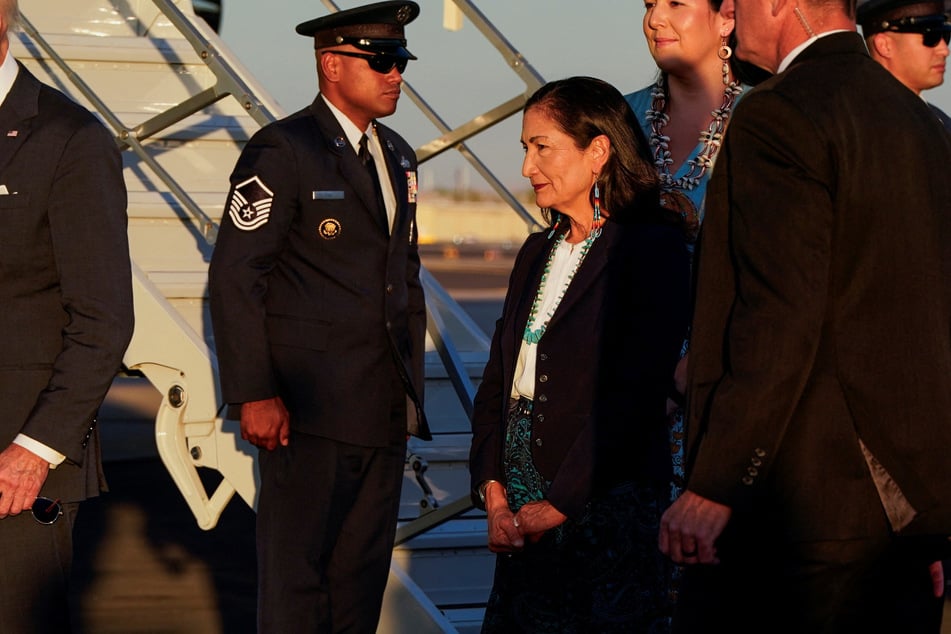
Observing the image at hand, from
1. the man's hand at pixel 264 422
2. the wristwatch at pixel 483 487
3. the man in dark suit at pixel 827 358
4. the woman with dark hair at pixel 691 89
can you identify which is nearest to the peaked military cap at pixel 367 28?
the woman with dark hair at pixel 691 89

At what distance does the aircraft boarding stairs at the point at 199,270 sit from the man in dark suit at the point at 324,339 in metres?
0.44

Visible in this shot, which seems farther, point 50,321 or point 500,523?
point 500,523

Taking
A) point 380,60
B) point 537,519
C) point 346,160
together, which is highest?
point 380,60

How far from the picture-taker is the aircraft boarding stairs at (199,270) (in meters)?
4.58

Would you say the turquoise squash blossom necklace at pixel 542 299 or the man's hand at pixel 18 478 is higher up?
the turquoise squash blossom necklace at pixel 542 299

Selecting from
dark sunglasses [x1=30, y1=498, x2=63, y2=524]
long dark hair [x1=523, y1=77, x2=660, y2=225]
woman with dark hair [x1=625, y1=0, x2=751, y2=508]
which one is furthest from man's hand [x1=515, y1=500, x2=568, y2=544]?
dark sunglasses [x1=30, y1=498, x2=63, y2=524]

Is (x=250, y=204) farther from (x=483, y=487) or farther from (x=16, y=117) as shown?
(x=483, y=487)

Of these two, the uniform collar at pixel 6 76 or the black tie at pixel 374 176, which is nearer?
the uniform collar at pixel 6 76

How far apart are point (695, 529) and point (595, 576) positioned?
802 mm

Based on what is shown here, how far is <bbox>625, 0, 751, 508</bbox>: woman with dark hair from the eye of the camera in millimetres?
3760

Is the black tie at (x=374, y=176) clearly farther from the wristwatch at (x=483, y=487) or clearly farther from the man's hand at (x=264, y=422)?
the wristwatch at (x=483, y=487)

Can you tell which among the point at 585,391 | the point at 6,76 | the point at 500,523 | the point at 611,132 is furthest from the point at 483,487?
the point at 6,76

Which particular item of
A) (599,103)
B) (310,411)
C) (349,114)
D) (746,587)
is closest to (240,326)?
(310,411)

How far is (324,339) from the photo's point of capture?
4.06 m
